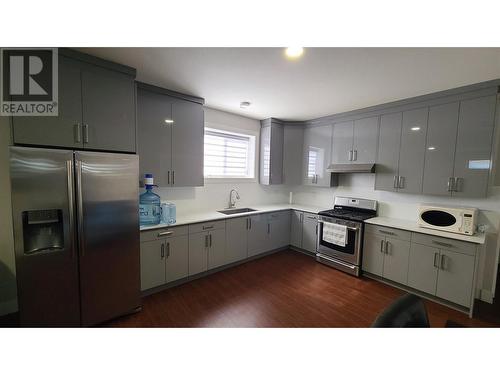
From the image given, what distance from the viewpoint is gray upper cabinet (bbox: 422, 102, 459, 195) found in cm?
239

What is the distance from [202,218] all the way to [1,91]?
208 cm

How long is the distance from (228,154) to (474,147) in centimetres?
321

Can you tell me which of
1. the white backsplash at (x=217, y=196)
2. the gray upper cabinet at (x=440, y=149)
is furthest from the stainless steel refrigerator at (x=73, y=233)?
the gray upper cabinet at (x=440, y=149)

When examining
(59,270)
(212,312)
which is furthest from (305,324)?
(59,270)

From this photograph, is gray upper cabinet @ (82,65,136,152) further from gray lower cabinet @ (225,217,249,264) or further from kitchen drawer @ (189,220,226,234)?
gray lower cabinet @ (225,217,249,264)

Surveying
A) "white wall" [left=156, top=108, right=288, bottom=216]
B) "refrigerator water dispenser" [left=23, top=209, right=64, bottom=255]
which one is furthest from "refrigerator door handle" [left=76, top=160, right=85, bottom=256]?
"white wall" [left=156, top=108, right=288, bottom=216]

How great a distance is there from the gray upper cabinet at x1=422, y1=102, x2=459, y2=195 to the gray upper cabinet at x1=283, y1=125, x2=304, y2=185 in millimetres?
1894

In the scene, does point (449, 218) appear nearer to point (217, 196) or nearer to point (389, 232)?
point (389, 232)

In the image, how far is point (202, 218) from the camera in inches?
109

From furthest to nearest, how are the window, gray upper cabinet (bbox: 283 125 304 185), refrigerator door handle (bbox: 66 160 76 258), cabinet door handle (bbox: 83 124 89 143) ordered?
gray upper cabinet (bbox: 283 125 304 185) → the window → cabinet door handle (bbox: 83 124 89 143) → refrigerator door handle (bbox: 66 160 76 258)

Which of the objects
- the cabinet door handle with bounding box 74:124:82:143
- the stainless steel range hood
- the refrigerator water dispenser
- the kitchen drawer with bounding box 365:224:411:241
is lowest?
the kitchen drawer with bounding box 365:224:411:241

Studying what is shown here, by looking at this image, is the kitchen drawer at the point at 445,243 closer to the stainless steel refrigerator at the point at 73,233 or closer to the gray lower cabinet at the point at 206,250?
the gray lower cabinet at the point at 206,250

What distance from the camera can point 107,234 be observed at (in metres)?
1.83

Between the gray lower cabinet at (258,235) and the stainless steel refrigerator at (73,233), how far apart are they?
1703 mm
